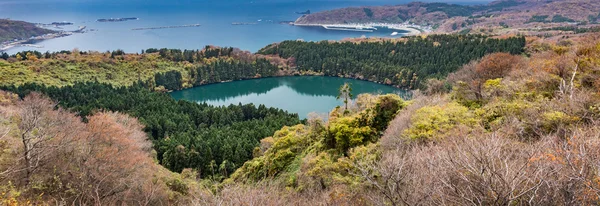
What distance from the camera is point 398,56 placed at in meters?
66.9

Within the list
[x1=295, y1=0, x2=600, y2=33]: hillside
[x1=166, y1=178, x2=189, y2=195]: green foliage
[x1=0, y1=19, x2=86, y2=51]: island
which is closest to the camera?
[x1=166, y1=178, x2=189, y2=195]: green foliage

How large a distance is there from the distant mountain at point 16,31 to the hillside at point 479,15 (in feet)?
328

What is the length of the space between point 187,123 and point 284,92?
26.8m

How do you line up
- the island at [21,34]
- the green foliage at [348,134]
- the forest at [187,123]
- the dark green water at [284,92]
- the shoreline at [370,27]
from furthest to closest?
the shoreline at [370,27] < the island at [21,34] < the dark green water at [284,92] < the forest at [187,123] < the green foliage at [348,134]

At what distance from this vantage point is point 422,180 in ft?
26.8

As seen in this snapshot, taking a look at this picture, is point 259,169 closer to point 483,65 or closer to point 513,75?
point 513,75

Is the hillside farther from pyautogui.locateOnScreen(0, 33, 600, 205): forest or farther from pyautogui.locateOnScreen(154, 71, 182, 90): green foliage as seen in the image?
pyautogui.locateOnScreen(0, 33, 600, 205): forest

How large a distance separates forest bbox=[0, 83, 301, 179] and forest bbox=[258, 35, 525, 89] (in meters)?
Answer: 29.2

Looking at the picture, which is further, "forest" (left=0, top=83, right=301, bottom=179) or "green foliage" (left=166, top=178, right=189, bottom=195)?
"forest" (left=0, top=83, right=301, bottom=179)

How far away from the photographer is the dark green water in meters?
51.2

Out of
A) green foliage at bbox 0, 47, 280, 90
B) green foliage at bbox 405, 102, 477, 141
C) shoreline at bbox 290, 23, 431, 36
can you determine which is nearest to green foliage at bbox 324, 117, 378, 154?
green foliage at bbox 405, 102, 477, 141

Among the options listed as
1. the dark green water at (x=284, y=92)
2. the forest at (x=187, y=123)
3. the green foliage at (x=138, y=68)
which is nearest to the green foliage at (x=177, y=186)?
the forest at (x=187, y=123)

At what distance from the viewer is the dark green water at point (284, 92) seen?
2018 inches

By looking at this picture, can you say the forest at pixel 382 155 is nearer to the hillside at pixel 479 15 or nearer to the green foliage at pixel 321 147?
the green foliage at pixel 321 147
